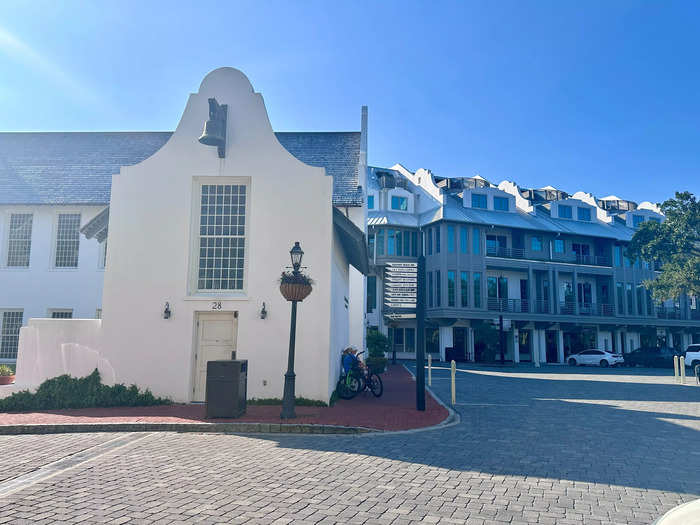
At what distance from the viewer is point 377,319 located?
39.7m

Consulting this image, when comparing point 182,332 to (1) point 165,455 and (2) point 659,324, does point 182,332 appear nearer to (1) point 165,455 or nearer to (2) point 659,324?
(1) point 165,455

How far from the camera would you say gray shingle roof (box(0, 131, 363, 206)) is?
20.6 metres

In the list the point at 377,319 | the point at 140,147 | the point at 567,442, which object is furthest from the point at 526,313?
the point at 567,442

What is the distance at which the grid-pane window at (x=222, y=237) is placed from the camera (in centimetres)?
1253

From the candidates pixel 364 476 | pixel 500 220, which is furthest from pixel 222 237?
pixel 500 220

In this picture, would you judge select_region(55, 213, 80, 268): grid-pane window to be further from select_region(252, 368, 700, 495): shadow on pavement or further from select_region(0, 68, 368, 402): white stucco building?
select_region(252, 368, 700, 495): shadow on pavement

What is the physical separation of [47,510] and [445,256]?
116 ft

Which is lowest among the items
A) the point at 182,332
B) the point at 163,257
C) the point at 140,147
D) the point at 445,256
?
the point at 182,332

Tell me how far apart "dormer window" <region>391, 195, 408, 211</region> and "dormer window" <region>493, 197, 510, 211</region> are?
7.59 meters

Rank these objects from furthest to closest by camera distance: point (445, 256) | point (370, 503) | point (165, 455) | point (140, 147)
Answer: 1. point (445, 256)
2. point (140, 147)
3. point (165, 455)
4. point (370, 503)

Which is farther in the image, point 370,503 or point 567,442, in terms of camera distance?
point 567,442

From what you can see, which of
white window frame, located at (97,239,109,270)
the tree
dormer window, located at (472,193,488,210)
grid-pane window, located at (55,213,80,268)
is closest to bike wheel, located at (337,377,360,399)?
white window frame, located at (97,239,109,270)

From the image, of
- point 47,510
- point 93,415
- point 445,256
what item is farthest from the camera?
point 445,256

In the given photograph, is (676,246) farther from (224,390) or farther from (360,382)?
(224,390)
